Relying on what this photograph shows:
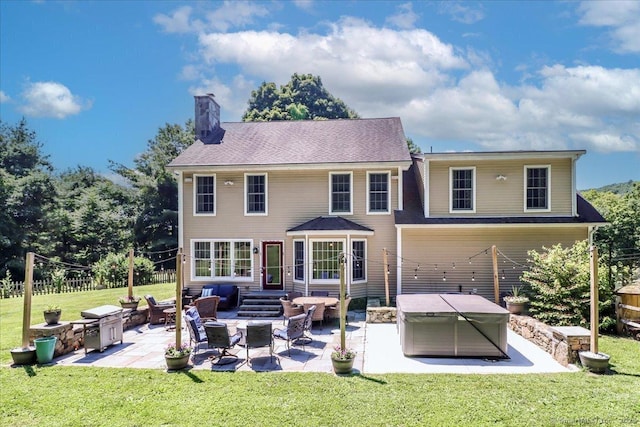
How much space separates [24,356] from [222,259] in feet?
26.3

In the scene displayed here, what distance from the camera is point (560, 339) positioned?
27.0 ft

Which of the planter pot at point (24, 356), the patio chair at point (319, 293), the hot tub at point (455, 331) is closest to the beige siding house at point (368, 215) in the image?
the patio chair at point (319, 293)

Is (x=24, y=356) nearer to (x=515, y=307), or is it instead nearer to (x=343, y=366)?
(x=343, y=366)

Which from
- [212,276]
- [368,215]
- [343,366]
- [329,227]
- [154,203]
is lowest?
[343,366]

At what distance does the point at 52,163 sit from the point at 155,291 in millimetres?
27274

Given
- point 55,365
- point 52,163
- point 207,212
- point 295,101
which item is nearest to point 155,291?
point 207,212

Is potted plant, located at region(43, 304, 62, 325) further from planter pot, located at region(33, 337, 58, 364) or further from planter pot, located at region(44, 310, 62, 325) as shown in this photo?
planter pot, located at region(33, 337, 58, 364)

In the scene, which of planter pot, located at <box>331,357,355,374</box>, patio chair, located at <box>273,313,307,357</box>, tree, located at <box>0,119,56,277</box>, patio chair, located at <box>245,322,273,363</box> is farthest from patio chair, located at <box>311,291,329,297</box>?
tree, located at <box>0,119,56,277</box>

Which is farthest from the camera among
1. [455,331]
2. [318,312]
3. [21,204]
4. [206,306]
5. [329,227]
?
[21,204]

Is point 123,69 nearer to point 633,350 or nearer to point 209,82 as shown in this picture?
point 209,82

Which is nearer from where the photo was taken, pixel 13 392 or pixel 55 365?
pixel 13 392

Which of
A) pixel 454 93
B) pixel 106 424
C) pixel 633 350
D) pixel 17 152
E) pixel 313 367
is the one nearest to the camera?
pixel 106 424

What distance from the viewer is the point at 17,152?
103 ft

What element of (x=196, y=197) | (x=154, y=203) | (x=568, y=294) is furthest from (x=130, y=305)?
(x=154, y=203)
